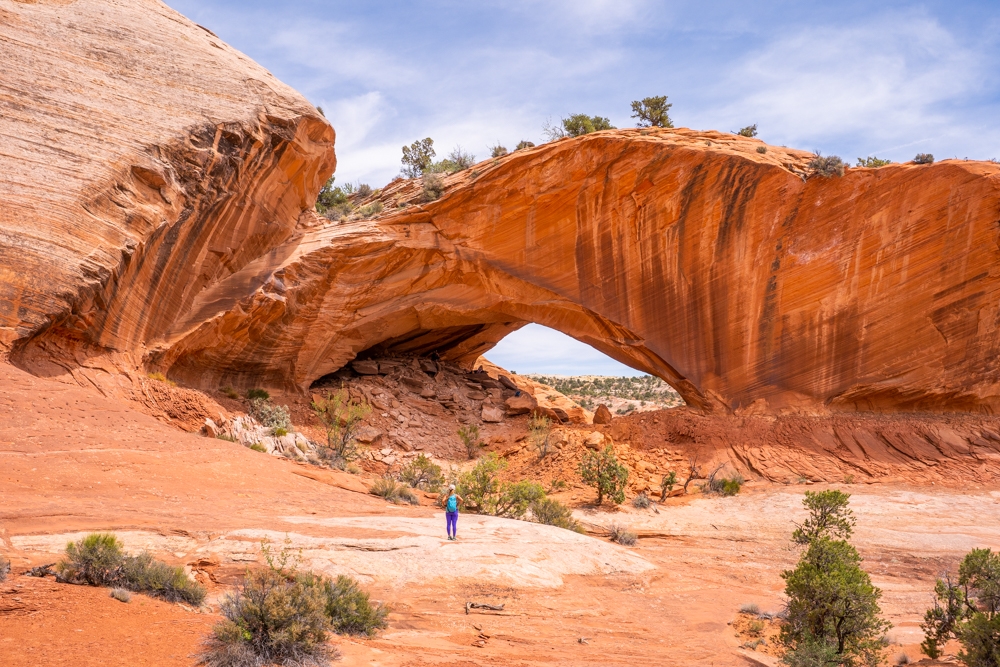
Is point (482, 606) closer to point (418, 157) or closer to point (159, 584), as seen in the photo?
point (159, 584)

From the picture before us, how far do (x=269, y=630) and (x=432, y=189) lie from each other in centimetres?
1589

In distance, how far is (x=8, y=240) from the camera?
12984 mm

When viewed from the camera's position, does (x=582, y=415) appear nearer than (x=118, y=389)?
No

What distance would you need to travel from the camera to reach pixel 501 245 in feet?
68.0

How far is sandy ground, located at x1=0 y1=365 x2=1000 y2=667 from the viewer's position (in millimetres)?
6871

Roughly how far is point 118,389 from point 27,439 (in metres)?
3.29

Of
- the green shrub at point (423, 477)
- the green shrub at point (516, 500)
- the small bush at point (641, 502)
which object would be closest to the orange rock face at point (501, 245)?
the small bush at point (641, 502)

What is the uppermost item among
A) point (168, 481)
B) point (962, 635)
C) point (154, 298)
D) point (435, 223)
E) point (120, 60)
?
point (120, 60)

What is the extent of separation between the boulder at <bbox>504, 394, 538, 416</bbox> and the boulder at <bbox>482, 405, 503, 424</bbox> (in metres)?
0.33

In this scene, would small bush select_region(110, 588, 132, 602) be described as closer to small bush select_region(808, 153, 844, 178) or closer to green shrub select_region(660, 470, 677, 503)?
green shrub select_region(660, 470, 677, 503)

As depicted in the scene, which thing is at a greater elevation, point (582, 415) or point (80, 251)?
point (80, 251)

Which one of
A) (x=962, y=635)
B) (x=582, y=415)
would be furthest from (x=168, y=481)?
(x=582, y=415)

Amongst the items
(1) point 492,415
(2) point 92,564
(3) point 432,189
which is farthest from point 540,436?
(2) point 92,564

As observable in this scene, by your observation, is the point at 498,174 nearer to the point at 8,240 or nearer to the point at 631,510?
the point at 631,510
